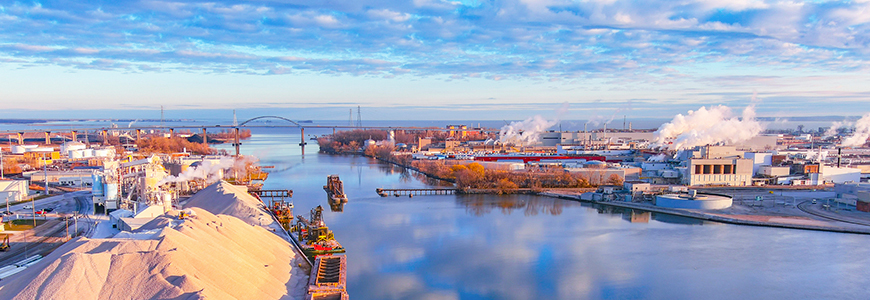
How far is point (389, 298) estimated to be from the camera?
510 centimetres

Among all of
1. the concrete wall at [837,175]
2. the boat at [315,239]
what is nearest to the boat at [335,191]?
the boat at [315,239]

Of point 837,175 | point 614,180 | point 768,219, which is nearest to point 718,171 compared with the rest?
point 614,180

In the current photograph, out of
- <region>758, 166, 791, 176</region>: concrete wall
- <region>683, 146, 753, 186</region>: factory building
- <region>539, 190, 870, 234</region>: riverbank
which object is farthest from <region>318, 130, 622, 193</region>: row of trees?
<region>758, 166, 791, 176</region>: concrete wall

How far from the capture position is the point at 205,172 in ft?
37.7

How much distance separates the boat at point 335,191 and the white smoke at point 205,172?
2473mm

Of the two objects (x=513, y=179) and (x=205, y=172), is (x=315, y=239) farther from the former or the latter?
(x=513, y=179)

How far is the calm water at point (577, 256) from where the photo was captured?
5445 mm

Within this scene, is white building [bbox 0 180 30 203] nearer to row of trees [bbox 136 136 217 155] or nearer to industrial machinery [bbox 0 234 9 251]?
industrial machinery [bbox 0 234 9 251]

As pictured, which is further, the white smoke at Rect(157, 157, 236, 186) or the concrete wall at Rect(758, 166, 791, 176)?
the concrete wall at Rect(758, 166, 791, 176)

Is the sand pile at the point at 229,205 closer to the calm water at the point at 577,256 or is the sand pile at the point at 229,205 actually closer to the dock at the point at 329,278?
the calm water at the point at 577,256

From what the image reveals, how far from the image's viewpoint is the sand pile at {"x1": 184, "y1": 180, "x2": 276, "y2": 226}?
24.7 feet

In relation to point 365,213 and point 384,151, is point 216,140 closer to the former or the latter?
point 384,151

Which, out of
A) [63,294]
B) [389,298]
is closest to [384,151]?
[389,298]

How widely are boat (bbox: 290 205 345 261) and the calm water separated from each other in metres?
Result: 0.27
